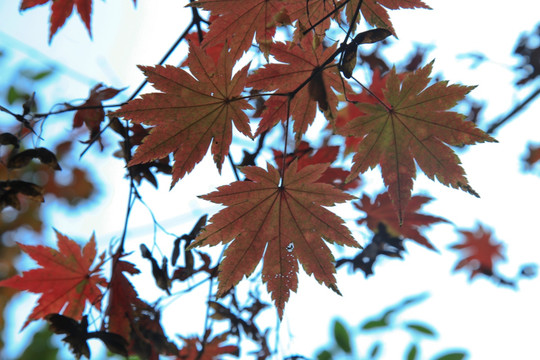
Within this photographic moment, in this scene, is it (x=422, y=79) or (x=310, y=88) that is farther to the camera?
(x=422, y=79)

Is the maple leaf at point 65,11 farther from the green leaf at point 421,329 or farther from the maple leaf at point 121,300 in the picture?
the green leaf at point 421,329

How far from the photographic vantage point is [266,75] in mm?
1020

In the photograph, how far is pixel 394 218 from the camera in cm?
153

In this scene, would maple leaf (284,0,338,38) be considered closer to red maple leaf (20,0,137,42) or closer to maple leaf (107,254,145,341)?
red maple leaf (20,0,137,42)

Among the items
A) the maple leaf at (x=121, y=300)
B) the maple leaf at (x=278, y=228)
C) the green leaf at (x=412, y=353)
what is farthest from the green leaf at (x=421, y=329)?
the maple leaf at (x=121, y=300)

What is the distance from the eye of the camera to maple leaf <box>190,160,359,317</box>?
3.14 ft

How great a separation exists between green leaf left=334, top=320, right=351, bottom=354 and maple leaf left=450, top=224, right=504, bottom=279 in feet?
7.14

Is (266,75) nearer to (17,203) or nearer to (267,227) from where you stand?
(267,227)

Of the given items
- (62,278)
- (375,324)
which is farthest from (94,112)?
(375,324)

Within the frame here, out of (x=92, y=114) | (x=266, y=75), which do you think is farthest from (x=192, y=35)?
(x=266, y=75)

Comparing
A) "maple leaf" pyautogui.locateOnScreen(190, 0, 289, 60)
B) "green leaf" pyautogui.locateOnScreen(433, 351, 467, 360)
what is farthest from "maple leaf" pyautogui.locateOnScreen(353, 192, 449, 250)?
"maple leaf" pyautogui.locateOnScreen(190, 0, 289, 60)

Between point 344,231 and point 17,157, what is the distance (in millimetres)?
1052

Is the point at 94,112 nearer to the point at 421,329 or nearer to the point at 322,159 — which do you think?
the point at 322,159

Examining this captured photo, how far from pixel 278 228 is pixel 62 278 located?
841mm
